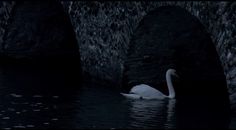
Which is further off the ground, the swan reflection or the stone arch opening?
the stone arch opening

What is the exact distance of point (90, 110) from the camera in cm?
1148

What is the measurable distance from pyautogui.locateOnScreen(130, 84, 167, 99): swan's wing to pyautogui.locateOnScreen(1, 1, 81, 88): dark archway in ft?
12.1

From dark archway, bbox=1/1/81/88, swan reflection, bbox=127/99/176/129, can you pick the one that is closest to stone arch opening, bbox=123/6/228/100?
swan reflection, bbox=127/99/176/129

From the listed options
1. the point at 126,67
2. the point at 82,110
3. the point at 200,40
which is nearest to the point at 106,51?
the point at 126,67

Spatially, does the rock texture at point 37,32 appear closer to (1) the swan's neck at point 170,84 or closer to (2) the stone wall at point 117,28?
(2) the stone wall at point 117,28

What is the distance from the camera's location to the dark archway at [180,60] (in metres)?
12.8

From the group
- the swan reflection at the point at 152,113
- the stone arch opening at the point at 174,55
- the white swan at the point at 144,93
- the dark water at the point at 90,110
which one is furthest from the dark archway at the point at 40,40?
the swan reflection at the point at 152,113

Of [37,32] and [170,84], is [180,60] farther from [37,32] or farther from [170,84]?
[37,32]

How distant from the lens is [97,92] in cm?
1329

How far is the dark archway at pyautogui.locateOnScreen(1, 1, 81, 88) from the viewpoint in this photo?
Answer: 16.8 metres

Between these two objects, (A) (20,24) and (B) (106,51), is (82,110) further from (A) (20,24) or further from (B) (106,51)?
(A) (20,24)

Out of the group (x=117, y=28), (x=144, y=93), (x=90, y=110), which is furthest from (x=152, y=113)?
(x=117, y=28)

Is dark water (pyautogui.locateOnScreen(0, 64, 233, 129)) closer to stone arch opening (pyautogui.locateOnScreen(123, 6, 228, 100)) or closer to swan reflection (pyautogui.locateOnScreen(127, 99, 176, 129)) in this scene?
swan reflection (pyautogui.locateOnScreen(127, 99, 176, 129))

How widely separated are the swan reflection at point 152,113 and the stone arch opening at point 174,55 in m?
1.14
